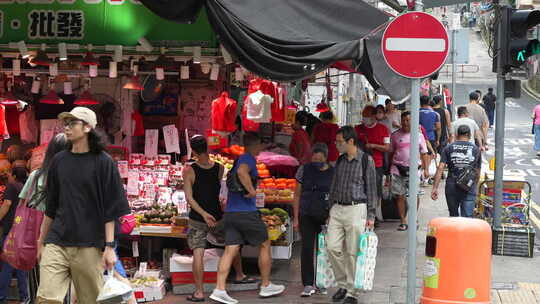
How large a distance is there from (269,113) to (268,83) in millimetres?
514

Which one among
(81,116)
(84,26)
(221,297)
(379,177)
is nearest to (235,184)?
(221,297)

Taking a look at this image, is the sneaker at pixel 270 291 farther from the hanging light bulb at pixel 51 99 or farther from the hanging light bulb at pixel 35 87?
the hanging light bulb at pixel 35 87

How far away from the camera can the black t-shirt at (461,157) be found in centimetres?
1246

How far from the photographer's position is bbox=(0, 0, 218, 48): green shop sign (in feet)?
38.4

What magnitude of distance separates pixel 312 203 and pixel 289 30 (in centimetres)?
199

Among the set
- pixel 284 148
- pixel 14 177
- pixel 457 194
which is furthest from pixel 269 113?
pixel 14 177

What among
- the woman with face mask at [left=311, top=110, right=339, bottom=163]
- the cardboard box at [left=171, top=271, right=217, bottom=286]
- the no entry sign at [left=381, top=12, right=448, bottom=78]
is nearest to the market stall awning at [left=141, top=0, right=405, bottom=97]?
the no entry sign at [left=381, top=12, right=448, bottom=78]

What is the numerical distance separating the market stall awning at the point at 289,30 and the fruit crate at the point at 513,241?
387 centimetres

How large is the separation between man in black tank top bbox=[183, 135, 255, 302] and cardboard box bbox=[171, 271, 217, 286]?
0.37m

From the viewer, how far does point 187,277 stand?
1062 centimetres

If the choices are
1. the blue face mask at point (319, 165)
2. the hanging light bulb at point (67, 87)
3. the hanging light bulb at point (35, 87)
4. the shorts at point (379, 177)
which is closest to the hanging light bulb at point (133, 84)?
the hanging light bulb at point (67, 87)

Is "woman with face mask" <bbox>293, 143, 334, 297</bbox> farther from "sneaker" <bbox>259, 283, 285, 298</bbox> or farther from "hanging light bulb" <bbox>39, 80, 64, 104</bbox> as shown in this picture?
"hanging light bulb" <bbox>39, 80, 64, 104</bbox>

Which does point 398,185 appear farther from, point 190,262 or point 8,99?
point 8,99

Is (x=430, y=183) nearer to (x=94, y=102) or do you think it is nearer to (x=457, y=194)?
(x=457, y=194)
